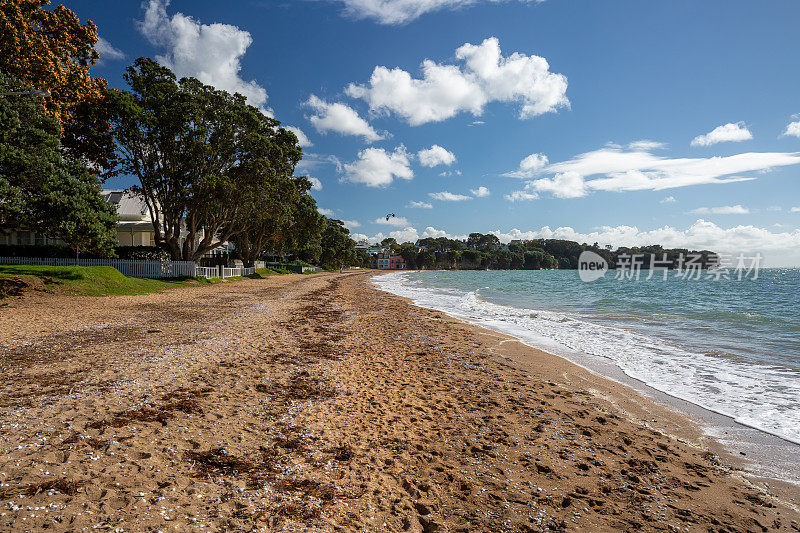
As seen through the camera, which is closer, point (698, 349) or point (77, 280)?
point (698, 349)

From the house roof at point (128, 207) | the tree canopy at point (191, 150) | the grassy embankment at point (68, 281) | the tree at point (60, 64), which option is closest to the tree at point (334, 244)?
the house roof at point (128, 207)

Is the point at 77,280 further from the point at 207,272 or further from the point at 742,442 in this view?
the point at 742,442

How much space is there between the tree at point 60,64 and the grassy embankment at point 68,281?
7.27m

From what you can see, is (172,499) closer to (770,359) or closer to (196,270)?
(770,359)

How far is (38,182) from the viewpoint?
15898mm

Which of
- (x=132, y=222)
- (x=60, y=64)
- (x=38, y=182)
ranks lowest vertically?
(x=132, y=222)

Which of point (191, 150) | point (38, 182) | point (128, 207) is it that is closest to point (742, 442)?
point (38, 182)

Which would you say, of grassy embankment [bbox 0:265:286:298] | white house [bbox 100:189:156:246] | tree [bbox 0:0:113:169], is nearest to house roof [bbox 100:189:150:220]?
white house [bbox 100:189:156:246]

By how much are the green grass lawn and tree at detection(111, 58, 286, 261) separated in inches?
316

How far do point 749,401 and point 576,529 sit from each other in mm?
6318

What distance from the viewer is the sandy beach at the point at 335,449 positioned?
10.2 ft

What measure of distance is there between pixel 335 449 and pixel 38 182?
1953 cm

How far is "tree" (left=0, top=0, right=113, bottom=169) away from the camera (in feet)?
56.5

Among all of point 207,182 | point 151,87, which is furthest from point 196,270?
point 151,87
